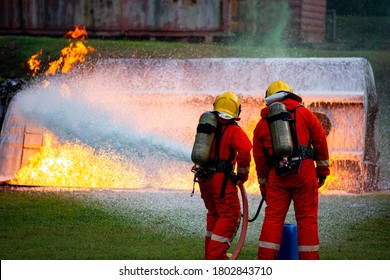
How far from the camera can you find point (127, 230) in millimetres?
12234

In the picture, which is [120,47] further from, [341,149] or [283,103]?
[283,103]

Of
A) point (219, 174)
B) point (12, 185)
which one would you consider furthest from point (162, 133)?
point (219, 174)

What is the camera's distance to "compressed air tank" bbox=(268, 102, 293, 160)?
920cm

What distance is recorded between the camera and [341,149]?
16156 millimetres

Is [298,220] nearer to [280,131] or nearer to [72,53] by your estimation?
[280,131]

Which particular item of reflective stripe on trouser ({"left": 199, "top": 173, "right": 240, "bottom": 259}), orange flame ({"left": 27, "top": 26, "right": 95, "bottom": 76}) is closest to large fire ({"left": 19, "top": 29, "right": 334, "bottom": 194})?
orange flame ({"left": 27, "top": 26, "right": 95, "bottom": 76})

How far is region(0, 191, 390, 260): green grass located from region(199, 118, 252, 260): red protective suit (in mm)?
916

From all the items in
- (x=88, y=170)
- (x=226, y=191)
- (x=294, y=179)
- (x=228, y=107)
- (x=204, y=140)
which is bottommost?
(x=88, y=170)

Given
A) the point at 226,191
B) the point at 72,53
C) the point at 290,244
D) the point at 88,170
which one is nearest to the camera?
the point at 290,244

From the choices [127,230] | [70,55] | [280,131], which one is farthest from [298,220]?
[70,55]

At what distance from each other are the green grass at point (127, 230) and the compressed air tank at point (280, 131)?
5.78ft

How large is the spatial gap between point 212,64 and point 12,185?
4106mm

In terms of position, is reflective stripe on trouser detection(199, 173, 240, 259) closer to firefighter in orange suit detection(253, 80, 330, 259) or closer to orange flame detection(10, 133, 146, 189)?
firefighter in orange suit detection(253, 80, 330, 259)

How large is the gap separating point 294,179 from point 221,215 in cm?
85
